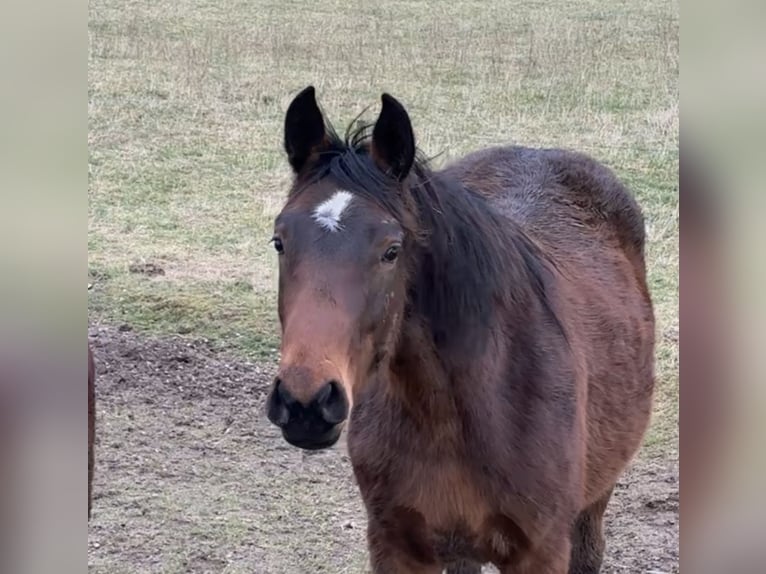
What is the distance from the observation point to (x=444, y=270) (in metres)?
2.07

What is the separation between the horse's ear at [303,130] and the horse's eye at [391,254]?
0.30m

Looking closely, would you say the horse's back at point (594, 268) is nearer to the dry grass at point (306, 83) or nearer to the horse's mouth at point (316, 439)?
the horse's mouth at point (316, 439)

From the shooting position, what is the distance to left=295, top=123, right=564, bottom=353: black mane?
76.8 inches

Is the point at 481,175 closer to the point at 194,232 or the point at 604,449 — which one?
the point at 604,449

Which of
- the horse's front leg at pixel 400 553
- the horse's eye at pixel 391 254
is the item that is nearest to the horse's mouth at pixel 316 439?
the horse's eye at pixel 391 254

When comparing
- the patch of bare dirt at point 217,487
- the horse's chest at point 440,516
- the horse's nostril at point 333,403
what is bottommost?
the patch of bare dirt at point 217,487

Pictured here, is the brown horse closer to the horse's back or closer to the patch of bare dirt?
the horse's back

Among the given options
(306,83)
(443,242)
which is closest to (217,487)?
(443,242)

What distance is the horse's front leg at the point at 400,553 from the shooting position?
2.26 meters

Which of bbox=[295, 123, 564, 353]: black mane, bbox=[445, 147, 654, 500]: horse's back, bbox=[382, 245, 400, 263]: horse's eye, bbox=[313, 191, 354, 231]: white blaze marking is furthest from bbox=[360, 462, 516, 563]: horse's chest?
bbox=[313, 191, 354, 231]: white blaze marking

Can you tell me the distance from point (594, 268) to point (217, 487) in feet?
6.50

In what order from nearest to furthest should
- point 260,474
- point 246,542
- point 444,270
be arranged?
point 444,270 → point 246,542 → point 260,474
